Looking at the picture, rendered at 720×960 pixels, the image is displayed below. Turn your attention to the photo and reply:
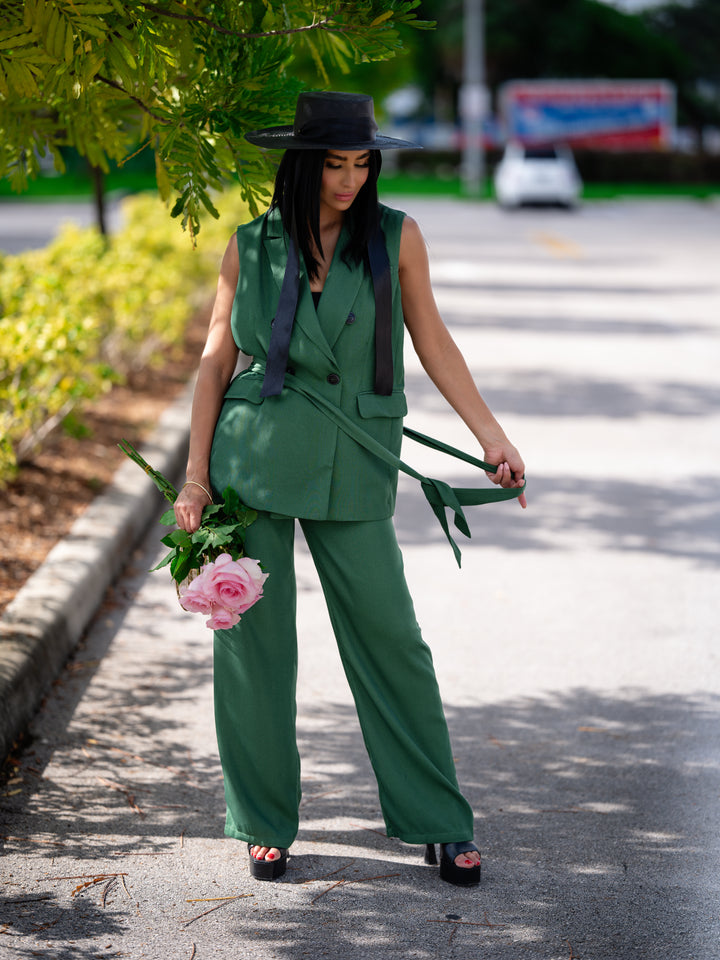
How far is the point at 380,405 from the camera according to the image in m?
3.25

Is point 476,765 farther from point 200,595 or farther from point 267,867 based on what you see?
point 200,595

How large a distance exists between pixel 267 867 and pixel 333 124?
1.82 metres

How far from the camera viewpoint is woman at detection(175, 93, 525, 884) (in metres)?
3.16

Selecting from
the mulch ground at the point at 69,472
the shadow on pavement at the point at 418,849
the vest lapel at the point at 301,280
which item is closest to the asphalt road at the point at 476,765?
the shadow on pavement at the point at 418,849

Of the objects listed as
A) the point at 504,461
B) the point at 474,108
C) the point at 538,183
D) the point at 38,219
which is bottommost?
the point at 504,461

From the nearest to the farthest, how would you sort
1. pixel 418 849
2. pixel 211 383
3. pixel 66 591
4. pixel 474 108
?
1. pixel 211 383
2. pixel 418 849
3. pixel 66 591
4. pixel 474 108

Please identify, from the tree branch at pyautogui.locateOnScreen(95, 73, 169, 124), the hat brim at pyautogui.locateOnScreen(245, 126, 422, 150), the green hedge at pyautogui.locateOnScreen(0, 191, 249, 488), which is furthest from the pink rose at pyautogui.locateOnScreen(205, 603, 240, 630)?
the green hedge at pyautogui.locateOnScreen(0, 191, 249, 488)

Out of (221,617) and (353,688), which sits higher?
(221,617)

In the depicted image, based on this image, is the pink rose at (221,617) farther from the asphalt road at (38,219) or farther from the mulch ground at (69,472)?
the asphalt road at (38,219)

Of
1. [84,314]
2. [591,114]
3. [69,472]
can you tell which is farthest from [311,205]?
[591,114]

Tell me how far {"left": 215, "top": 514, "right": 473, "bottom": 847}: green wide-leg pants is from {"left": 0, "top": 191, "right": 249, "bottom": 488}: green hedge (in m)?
1.94

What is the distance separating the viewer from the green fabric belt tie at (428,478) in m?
3.21

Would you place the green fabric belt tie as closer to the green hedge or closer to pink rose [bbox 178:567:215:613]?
pink rose [bbox 178:567:215:613]


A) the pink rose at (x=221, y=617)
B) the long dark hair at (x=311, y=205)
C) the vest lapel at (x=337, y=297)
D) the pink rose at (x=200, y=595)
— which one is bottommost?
the pink rose at (x=221, y=617)
